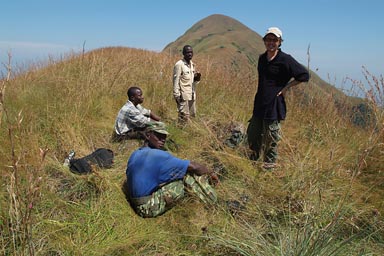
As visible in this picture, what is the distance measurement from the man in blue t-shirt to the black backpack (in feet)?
1.93

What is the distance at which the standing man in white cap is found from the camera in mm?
3037

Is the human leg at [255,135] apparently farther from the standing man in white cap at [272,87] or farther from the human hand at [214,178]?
the human hand at [214,178]

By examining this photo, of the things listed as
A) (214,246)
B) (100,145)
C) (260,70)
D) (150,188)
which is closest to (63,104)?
(100,145)

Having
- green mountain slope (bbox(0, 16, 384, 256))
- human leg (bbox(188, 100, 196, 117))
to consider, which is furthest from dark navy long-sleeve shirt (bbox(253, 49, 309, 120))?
human leg (bbox(188, 100, 196, 117))

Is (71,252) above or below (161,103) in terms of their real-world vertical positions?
below

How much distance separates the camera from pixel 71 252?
6.73 feet

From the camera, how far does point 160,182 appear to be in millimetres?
2838

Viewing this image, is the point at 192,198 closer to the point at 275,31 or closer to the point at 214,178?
the point at 214,178

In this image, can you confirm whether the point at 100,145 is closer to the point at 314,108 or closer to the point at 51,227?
the point at 51,227

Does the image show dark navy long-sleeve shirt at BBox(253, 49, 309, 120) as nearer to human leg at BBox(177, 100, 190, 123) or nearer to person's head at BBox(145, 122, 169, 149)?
person's head at BBox(145, 122, 169, 149)

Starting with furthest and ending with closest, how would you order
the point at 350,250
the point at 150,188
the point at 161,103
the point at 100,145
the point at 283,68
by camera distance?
the point at 161,103 → the point at 100,145 → the point at 283,68 → the point at 150,188 → the point at 350,250

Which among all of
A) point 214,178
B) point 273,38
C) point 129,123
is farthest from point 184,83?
point 214,178

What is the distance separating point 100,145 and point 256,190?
2.25 meters

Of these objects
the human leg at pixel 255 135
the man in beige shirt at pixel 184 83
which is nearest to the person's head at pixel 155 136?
the human leg at pixel 255 135
